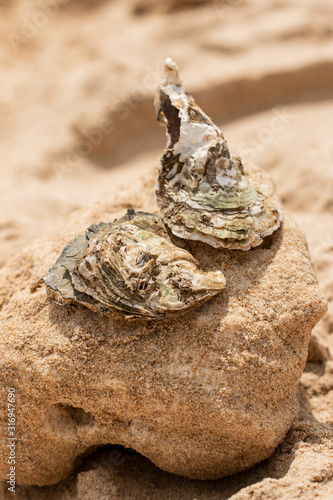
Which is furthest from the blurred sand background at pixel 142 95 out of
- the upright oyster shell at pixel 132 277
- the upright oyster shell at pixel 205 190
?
the upright oyster shell at pixel 132 277

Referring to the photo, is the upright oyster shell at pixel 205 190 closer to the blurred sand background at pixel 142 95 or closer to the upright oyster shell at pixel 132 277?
the upright oyster shell at pixel 132 277

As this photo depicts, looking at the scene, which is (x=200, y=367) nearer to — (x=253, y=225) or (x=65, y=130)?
(x=253, y=225)

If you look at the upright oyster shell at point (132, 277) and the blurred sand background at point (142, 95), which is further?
the blurred sand background at point (142, 95)

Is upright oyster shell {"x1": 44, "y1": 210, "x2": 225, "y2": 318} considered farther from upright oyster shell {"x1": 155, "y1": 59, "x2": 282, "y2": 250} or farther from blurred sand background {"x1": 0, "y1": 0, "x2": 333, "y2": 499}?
blurred sand background {"x1": 0, "y1": 0, "x2": 333, "y2": 499}

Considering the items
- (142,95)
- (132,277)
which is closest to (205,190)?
(132,277)

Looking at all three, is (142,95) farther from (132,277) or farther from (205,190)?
(132,277)

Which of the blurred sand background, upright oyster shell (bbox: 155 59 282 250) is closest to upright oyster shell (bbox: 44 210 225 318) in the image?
upright oyster shell (bbox: 155 59 282 250)

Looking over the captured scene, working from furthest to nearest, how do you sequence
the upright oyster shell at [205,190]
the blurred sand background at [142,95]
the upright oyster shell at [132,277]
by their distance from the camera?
the blurred sand background at [142,95] → the upright oyster shell at [205,190] → the upright oyster shell at [132,277]
